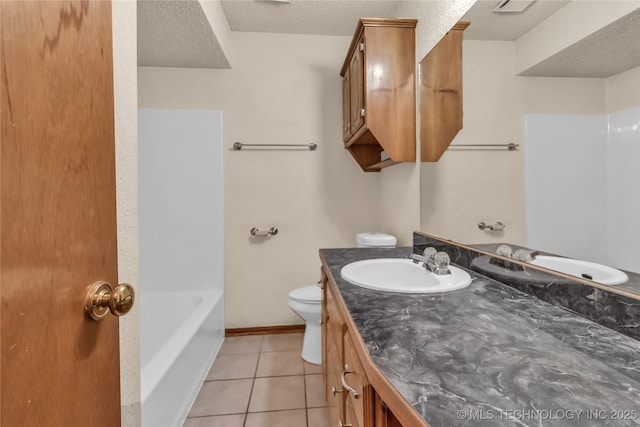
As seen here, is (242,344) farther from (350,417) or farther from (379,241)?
(350,417)

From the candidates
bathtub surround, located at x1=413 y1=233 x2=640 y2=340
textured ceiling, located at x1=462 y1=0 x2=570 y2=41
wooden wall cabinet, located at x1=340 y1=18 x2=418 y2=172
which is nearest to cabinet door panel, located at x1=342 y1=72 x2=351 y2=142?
wooden wall cabinet, located at x1=340 y1=18 x2=418 y2=172

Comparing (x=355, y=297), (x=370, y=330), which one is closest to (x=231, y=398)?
(x=355, y=297)

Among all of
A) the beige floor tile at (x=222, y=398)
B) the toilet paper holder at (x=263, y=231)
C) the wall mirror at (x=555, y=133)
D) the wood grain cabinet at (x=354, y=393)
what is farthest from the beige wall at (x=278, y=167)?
the wood grain cabinet at (x=354, y=393)

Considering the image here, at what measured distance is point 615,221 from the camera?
745mm

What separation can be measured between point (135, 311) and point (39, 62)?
0.63m

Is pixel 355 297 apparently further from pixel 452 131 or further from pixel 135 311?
pixel 452 131

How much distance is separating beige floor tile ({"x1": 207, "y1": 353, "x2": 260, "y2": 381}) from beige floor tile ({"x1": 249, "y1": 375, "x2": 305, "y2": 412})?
0.13 metres

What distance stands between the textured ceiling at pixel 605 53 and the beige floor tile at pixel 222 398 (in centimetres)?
199

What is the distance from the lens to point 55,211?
44 centimetres

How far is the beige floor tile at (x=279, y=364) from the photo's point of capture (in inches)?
74.9

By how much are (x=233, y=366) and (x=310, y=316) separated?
0.62 m

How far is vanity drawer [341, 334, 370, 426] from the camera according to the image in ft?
2.17

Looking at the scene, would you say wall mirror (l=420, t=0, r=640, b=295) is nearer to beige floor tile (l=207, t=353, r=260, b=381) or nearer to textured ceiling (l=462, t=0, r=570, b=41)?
textured ceiling (l=462, t=0, r=570, b=41)

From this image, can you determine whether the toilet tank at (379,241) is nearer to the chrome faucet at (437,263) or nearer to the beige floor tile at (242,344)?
the chrome faucet at (437,263)
